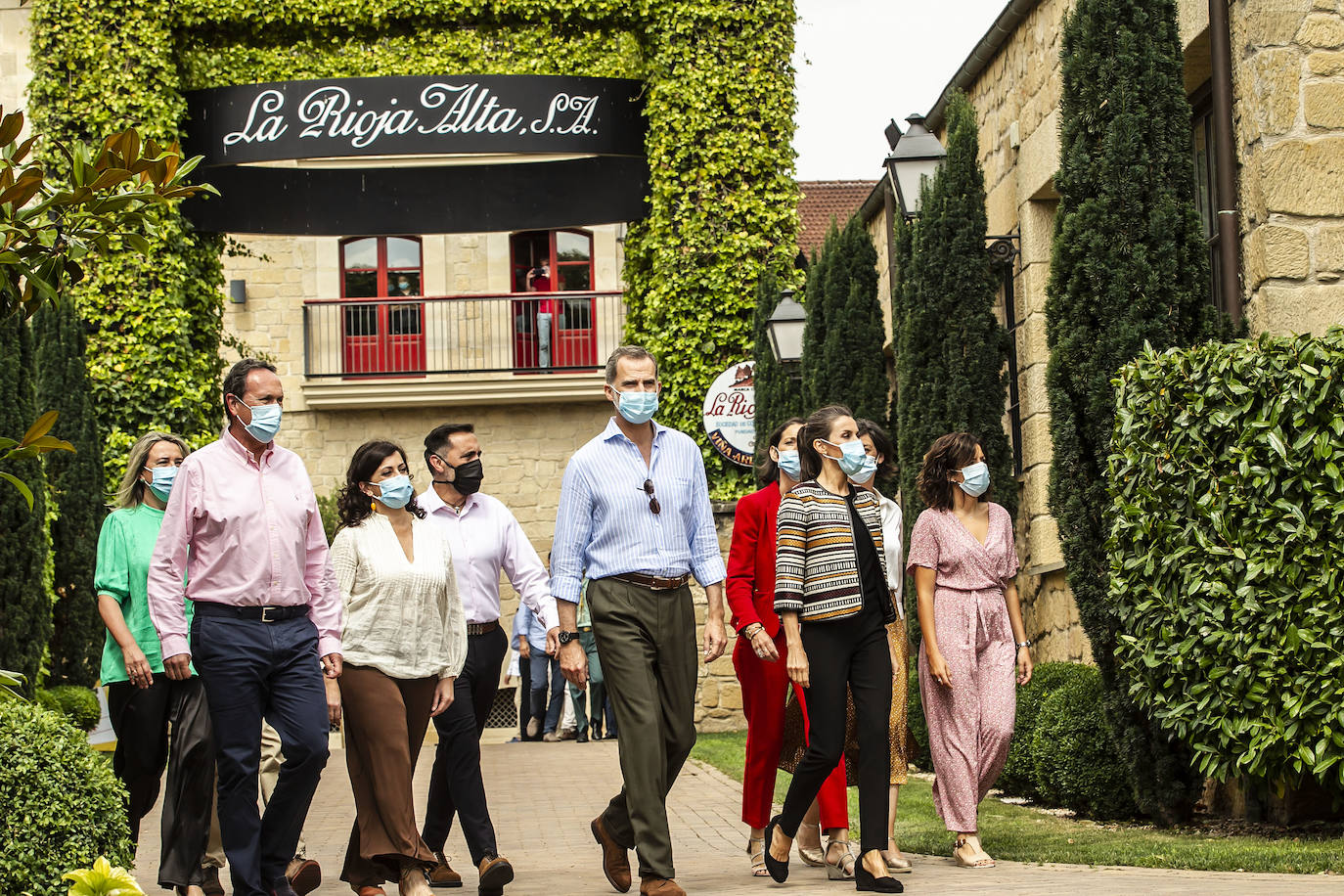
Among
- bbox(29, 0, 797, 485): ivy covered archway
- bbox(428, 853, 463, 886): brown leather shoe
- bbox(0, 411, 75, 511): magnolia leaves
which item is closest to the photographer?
bbox(0, 411, 75, 511): magnolia leaves

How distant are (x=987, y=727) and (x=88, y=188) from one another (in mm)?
5022

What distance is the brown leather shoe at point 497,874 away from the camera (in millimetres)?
6867

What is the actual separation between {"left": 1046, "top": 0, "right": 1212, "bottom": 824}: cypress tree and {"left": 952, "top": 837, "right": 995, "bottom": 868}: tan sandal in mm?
1510

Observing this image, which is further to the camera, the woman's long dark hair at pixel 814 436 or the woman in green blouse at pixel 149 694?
the woman's long dark hair at pixel 814 436

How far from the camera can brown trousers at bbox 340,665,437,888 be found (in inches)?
271

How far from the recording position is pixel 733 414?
1748 centimetres

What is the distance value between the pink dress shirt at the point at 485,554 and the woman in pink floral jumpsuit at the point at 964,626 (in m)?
1.84

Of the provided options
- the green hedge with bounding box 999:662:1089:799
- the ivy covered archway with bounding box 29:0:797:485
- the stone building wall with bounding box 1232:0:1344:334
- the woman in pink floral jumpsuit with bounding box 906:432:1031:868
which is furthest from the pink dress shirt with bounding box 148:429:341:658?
the ivy covered archway with bounding box 29:0:797:485

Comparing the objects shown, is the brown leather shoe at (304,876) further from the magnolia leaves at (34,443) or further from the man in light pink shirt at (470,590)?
the magnolia leaves at (34,443)

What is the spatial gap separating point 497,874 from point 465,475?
76.4 inches

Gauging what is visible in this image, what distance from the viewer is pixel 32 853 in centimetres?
560

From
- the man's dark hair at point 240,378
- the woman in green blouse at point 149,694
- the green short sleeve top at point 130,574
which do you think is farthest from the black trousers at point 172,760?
the man's dark hair at point 240,378

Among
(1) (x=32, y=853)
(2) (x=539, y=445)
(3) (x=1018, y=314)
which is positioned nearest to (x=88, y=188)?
(1) (x=32, y=853)

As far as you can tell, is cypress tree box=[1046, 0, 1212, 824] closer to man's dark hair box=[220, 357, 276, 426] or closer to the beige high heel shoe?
the beige high heel shoe
